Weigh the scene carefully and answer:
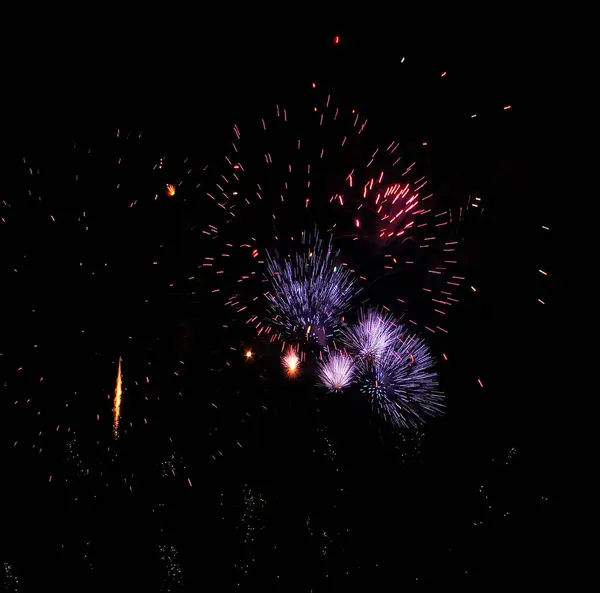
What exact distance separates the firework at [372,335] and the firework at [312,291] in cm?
13

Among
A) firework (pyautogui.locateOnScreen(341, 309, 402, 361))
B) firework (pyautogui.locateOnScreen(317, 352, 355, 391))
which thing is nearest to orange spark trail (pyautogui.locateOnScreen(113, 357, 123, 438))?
firework (pyautogui.locateOnScreen(317, 352, 355, 391))

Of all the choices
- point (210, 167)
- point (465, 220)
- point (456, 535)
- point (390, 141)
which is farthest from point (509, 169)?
point (456, 535)

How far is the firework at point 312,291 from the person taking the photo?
2615mm

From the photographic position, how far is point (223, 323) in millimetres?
2906

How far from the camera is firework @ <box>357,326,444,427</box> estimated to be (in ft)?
7.89

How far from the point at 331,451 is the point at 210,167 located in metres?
1.71

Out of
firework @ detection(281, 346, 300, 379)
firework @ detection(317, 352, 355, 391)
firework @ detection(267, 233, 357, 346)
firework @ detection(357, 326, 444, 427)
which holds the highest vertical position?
firework @ detection(267, 233, 357, 346)

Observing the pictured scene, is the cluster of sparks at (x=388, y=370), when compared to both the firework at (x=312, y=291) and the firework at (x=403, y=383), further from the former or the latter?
the firework at (x=312, y=291)

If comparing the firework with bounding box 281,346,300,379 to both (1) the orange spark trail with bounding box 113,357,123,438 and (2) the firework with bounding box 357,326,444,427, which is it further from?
(1) the orange spark trail with bounding box 113,357,123,438

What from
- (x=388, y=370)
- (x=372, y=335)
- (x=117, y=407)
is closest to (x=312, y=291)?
(x=372, y=335)

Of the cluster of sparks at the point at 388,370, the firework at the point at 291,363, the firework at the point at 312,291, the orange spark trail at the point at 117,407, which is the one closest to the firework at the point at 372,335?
the cluster of sparks at the point at 388,370

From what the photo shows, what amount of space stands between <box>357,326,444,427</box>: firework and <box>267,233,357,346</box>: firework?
34 centimetres

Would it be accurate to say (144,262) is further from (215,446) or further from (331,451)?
(331,451)

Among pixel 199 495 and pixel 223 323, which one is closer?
pixel 199 495
